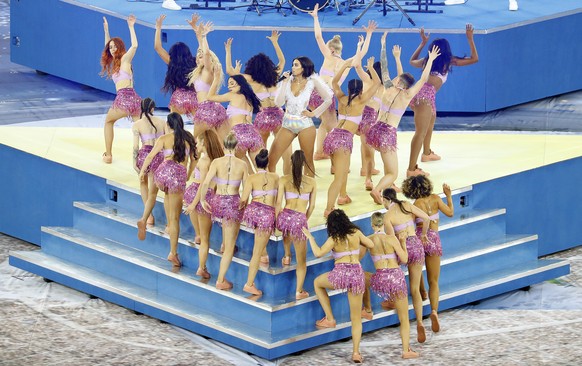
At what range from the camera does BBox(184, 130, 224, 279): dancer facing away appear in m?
12.3

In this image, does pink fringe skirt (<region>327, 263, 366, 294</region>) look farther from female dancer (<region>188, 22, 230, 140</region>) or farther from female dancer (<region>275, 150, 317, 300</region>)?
female dancer (<region>188, 22, 230, 140</region>)

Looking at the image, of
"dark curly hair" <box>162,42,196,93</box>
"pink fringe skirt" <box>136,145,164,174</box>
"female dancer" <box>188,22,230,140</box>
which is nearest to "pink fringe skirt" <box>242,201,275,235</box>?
"pink fringe skirt" <box>136,145,164,174</box>

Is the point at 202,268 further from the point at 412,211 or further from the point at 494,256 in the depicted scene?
the point at 494,256

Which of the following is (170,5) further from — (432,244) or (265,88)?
(432,244)

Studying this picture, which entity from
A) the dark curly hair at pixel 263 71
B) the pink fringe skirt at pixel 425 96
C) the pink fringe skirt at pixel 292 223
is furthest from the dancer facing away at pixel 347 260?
the pink fringe skirt at pixel 425 96

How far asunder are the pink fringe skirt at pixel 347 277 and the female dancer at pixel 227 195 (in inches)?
37.4

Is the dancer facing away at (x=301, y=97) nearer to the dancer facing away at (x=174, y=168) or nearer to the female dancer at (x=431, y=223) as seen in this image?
the dancer facing away at (x=174, y=168)

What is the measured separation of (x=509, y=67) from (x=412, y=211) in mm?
5514

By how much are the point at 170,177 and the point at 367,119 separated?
196 cm

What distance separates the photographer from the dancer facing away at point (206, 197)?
40.2 feet

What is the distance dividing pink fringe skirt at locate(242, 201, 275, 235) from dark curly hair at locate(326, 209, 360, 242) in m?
0.52

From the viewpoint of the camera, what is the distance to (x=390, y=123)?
13.0 meters

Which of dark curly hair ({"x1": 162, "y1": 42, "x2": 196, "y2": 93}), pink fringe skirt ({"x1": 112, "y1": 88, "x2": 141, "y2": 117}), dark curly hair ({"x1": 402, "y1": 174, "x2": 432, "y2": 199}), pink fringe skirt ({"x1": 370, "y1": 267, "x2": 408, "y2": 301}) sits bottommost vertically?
pink fringe skirt ({"x1": 370, "y1": 267, "x2": 408, "y2": 301})

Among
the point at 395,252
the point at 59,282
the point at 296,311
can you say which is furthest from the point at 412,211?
the point at 59,282
